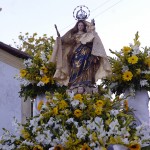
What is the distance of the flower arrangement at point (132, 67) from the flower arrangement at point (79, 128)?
1200mm

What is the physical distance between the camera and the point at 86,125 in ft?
22.2

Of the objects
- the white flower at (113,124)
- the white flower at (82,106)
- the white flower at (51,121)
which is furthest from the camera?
the white flower at (82,106)

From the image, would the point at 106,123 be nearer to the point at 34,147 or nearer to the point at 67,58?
the point at 34,147

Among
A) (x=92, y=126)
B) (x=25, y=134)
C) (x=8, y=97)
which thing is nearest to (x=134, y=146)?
(x=92, y=126)

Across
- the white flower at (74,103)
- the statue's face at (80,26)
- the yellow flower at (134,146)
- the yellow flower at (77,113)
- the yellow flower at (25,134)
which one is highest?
the statue's face at (80,26)

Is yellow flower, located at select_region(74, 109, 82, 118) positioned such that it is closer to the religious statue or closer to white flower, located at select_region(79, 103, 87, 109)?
white flower, located at select_region(79, 103, 87, 109)

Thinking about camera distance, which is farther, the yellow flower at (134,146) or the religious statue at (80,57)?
the religious statue at (80,57)

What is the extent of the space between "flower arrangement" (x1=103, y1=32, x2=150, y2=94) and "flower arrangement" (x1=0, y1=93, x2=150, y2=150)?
1.20 m

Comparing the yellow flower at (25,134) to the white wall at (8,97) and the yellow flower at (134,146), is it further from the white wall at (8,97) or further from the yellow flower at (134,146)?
the white wall at (8,97)

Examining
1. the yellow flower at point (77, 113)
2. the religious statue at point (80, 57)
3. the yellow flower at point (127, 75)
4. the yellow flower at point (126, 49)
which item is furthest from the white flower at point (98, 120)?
the yellow flower at point (126, 49)

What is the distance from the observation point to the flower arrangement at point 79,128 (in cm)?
647

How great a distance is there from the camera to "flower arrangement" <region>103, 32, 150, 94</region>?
28.9 feet

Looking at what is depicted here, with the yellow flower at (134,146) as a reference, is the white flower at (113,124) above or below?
above

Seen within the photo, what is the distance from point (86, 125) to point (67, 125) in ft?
1.26
